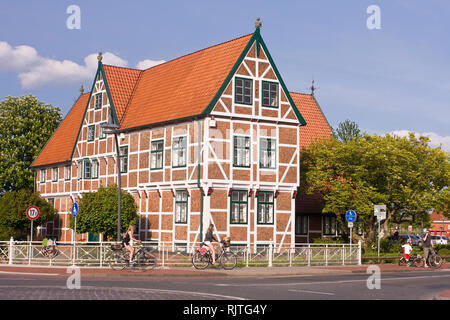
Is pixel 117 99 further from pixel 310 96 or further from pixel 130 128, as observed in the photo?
pixel 310 96

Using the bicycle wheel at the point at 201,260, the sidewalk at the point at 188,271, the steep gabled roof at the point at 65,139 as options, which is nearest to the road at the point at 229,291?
the sidewalk at the point at 188,271

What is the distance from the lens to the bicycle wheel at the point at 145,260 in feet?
88.3

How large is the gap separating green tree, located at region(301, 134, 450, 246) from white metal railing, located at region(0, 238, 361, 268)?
8331mm

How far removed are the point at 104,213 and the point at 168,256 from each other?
29.7ft

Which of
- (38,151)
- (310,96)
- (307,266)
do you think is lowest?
(307,266)

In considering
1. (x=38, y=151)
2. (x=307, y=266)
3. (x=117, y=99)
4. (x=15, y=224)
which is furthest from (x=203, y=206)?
(x=38, y=151)

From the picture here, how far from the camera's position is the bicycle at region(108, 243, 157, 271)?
2672 centimetres

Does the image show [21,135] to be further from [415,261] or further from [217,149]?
[415,261]

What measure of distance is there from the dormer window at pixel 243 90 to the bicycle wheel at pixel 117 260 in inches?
519

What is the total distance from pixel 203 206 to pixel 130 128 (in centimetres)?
913

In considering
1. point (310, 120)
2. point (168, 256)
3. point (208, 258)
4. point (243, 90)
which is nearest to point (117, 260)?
point (168, 256)

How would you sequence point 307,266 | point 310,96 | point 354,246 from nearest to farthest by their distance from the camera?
point 307,266, point 354,246, point 310,96

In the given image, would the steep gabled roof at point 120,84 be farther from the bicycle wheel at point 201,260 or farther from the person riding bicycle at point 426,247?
the person riding bicycle at point 426,247

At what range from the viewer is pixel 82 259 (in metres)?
27.9
